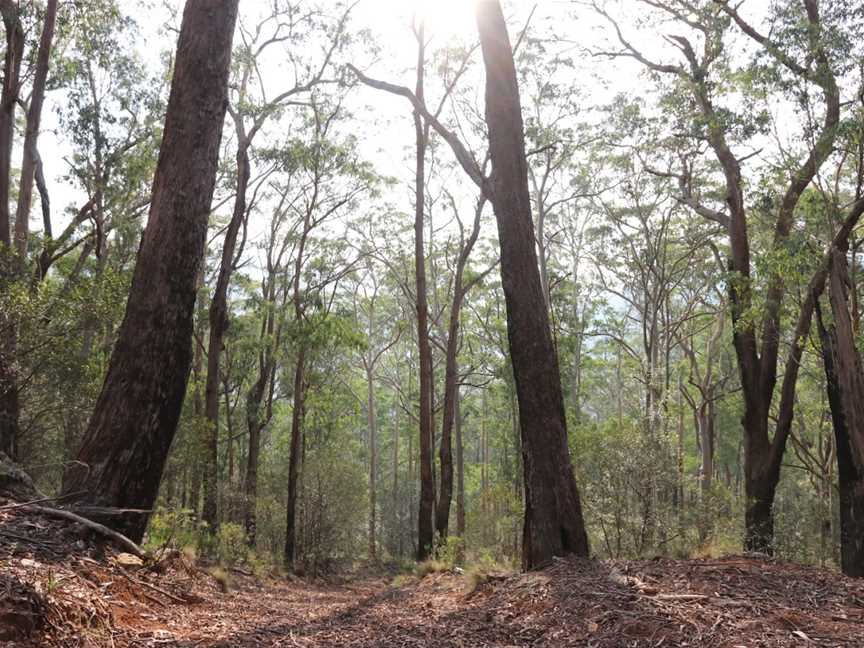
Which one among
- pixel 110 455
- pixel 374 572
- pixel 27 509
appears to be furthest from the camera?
pixel 374 572

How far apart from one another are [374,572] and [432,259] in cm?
Result: 973

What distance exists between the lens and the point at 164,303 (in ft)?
14.3

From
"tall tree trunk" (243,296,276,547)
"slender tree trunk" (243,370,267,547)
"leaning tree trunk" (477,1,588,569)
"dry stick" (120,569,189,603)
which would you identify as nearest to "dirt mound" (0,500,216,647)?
"dry stick" (120,569,189,603)

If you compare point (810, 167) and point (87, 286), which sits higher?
point (810, 167)

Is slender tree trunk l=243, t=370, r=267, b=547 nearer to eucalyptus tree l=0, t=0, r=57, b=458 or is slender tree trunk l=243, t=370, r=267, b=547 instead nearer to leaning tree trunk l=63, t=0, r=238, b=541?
eucalyptus tree l=0, t=0, r=57, b=458

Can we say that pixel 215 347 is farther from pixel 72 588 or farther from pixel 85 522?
pixel 72 588

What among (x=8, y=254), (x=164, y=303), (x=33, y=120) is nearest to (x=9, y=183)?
(x=33, y=120)

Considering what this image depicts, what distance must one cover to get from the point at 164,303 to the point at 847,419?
7.51 metres

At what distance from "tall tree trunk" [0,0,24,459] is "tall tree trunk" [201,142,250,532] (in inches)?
160

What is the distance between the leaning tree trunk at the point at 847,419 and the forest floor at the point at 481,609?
3.81 m

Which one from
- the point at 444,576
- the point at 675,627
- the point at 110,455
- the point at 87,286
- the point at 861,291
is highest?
the point at 861,291

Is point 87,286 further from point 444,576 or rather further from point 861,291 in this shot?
point 861,291

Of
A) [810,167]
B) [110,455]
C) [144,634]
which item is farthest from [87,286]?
[810,167]

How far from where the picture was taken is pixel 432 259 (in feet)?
72.1
